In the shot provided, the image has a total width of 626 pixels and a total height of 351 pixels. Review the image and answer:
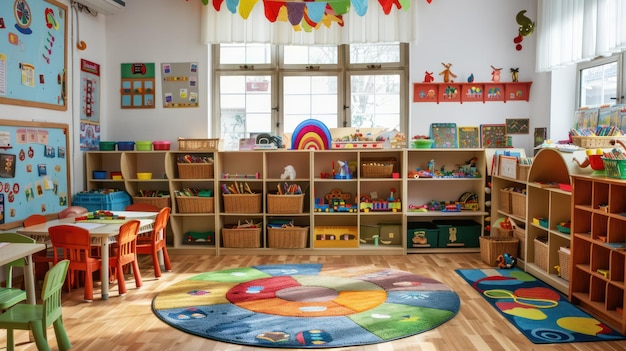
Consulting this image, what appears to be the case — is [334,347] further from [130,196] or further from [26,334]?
[130,196]

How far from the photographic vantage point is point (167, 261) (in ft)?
19.3

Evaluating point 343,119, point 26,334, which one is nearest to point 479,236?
point 343,119

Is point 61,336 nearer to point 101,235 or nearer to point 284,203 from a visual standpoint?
point 101,235

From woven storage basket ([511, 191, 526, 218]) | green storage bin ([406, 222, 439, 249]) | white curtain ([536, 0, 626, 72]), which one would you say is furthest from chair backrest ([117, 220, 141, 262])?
→ white curtain ([536, 0, 626, 72])

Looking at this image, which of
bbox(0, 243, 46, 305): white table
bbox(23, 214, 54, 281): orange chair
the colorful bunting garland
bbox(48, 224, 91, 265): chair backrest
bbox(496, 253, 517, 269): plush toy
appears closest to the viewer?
bbox(0, 243, 46, 305): white table

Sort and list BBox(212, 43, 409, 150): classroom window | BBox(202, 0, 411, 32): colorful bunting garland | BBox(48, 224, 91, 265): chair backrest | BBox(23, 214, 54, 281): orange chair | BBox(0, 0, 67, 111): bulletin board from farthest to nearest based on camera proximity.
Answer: BBox(212, 43, 409, 150): classroom window → BBox(0, 0, 67, 111): bulletin board → BBox(23, 214, 54, 281): orange chair → BBox(202, 0, 411, 32): colorful bunting garland → BBox(48, 224, 91, 265): chair backrest

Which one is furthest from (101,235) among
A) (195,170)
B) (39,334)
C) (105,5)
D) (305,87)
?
(305,87)

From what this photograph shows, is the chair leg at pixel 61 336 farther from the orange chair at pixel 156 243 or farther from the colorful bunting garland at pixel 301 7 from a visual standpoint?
the colorful bunting garland at pixel 301 7

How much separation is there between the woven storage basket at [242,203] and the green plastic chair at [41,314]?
11.2 feet

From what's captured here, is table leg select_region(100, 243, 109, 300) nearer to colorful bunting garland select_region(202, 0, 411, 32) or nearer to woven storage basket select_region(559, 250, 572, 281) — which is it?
colorful bunting garland select_region(202, 0, 411, 32)

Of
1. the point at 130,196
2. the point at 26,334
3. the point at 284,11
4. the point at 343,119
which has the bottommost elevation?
the point at 26,334

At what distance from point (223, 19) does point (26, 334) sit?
441 cm

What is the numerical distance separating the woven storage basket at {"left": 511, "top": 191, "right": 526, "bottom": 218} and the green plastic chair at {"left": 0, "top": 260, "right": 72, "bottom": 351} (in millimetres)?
4457

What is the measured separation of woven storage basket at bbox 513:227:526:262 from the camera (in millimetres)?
5898
